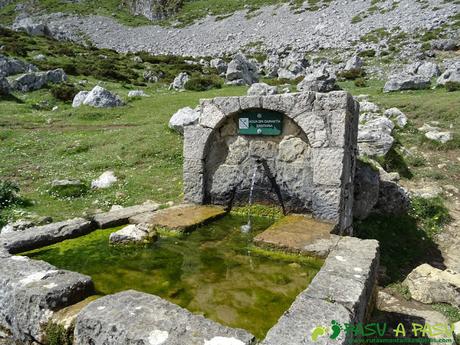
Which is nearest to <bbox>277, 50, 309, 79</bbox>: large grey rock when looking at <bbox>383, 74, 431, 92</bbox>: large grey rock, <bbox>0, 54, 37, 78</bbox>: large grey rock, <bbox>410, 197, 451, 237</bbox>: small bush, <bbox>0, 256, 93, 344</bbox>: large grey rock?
<bbox>383, 74, 431, 92</bbox>: large grey rock

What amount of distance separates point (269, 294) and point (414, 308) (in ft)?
9.98

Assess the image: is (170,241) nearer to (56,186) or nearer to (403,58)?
(56,186)

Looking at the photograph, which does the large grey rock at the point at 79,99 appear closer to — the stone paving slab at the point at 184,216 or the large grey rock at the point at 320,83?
the large grey rock at the point at 320,83

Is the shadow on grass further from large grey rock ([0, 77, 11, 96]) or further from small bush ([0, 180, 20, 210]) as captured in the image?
large grey rock ([0, 77, 11, 96])

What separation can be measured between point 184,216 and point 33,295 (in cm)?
323

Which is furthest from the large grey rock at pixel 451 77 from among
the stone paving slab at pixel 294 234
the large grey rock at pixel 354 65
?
the stone paving slab at pixel 294 234

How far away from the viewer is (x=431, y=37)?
114 feet

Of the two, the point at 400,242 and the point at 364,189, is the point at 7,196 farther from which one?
the point at 400,242

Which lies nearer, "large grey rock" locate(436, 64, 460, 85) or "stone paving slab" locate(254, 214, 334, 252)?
"stone paving slab" locate(254, 214, 334, 252)

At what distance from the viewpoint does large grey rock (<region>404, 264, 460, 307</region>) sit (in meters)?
6.00

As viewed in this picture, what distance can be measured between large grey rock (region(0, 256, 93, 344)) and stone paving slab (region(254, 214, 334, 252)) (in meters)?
2.44

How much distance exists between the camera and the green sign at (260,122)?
Result: 681cm

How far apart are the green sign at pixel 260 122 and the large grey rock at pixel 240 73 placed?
20.8 metres

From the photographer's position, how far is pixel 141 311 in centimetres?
338
